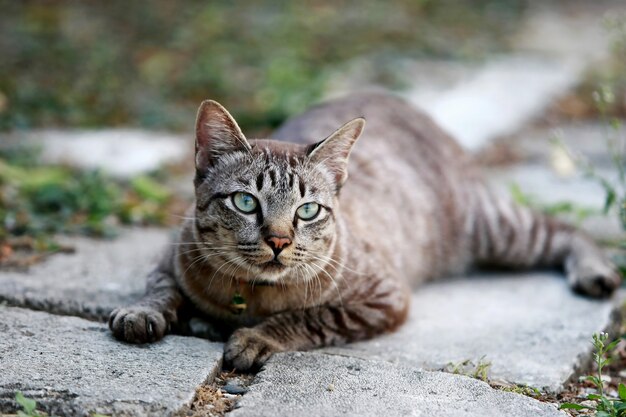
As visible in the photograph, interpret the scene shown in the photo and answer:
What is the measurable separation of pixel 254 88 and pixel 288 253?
451 centimetres

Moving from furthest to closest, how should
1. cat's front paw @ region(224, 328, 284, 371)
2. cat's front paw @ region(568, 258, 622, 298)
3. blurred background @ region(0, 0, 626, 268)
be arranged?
1. blurred background @ region(0, 0, 626, 268)
2. cat's front paw @ region(568, 258, 622, 298)
3. cat's front paw @ region(224, 328, 284, 371)

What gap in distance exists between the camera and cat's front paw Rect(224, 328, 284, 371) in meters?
3.21

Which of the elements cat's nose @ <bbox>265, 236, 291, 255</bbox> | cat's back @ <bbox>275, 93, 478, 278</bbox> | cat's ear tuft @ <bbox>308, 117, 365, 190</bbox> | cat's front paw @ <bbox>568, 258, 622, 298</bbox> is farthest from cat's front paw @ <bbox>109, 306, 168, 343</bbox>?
cat's front paw @ <bbox>568, 258, 622, 298</bbox>

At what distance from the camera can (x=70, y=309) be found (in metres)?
3.64

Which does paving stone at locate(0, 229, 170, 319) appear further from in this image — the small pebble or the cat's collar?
the small pebble

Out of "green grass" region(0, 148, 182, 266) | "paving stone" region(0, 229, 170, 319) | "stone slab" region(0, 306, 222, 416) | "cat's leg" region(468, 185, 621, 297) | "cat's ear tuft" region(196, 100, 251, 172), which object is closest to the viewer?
"stone slab" region(0, 306, 222, 416)

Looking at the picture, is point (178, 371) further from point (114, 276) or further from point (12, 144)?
point (12, 144)

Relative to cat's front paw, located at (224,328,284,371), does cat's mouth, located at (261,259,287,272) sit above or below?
above

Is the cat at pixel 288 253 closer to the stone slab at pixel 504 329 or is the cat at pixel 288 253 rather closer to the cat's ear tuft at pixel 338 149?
the cat's ear tuft at pixel 338 149

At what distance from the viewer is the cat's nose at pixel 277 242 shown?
326 cm

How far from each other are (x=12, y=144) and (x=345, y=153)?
3123 mm

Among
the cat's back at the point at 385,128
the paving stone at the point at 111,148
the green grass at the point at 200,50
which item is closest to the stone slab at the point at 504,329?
the cat's back at the point at 385,128

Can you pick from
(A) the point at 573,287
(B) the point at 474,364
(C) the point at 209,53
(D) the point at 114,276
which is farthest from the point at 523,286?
(C) the point at 209,53

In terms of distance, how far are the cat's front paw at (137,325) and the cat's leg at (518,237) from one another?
2216 mm
